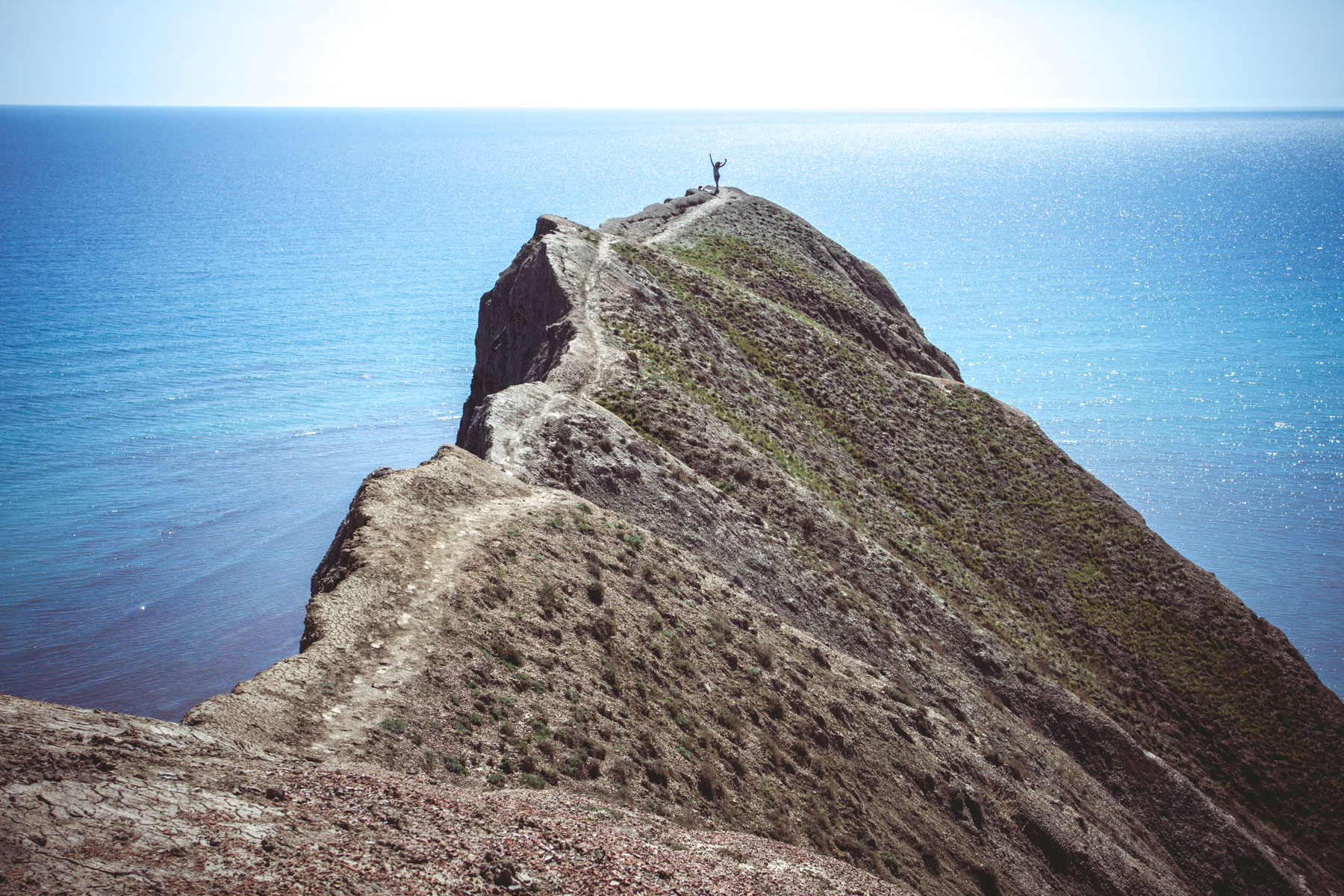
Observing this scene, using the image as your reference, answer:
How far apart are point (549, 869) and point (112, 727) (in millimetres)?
5979

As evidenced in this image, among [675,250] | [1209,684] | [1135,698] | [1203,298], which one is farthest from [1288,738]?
[1203,298]

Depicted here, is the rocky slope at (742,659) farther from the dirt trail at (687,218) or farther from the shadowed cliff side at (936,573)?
the dirt trail at (687,218)

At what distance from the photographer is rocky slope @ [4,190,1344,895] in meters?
12.4

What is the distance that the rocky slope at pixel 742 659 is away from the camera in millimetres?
12406

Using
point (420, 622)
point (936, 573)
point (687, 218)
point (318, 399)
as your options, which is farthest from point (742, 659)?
point (318, 399)

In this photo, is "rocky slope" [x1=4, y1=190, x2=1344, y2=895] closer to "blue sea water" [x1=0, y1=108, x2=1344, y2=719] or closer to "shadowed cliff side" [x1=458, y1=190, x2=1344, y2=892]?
"shadowed cliff side" [x1=458, y1=190, x2=1344, y2=892]

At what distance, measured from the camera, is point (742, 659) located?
21.4 meters

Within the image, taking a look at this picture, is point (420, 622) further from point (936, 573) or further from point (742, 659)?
point (936, 573)

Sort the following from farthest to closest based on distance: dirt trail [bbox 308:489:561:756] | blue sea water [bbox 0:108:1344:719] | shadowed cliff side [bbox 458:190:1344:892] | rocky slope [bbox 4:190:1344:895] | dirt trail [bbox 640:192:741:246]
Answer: dirt trail [bbox 640:192:741:246] < blue sea water [bbox 0:108:1344:719] < shadowed cliff side [bbox 458:190:1344:892] < dirt trail [bbox 308:489:561:756] < rocky slope [bbox 4:190:1344:895]

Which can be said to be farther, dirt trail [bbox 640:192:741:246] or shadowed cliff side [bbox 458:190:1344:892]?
dirt trail [bbox 640:192:741:246]

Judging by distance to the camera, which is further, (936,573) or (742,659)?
(936,573)

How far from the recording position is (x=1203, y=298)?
14488 cm

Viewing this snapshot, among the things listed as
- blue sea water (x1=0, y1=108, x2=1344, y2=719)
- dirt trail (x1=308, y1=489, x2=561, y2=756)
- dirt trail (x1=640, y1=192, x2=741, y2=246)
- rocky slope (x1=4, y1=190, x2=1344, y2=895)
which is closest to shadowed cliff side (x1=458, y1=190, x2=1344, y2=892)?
rocky slope (x1=4, y1=190, x2=1344, y2=895)

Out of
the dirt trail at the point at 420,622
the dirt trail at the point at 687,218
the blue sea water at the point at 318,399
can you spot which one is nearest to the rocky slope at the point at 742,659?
the dirt trail at the point at 420,622
